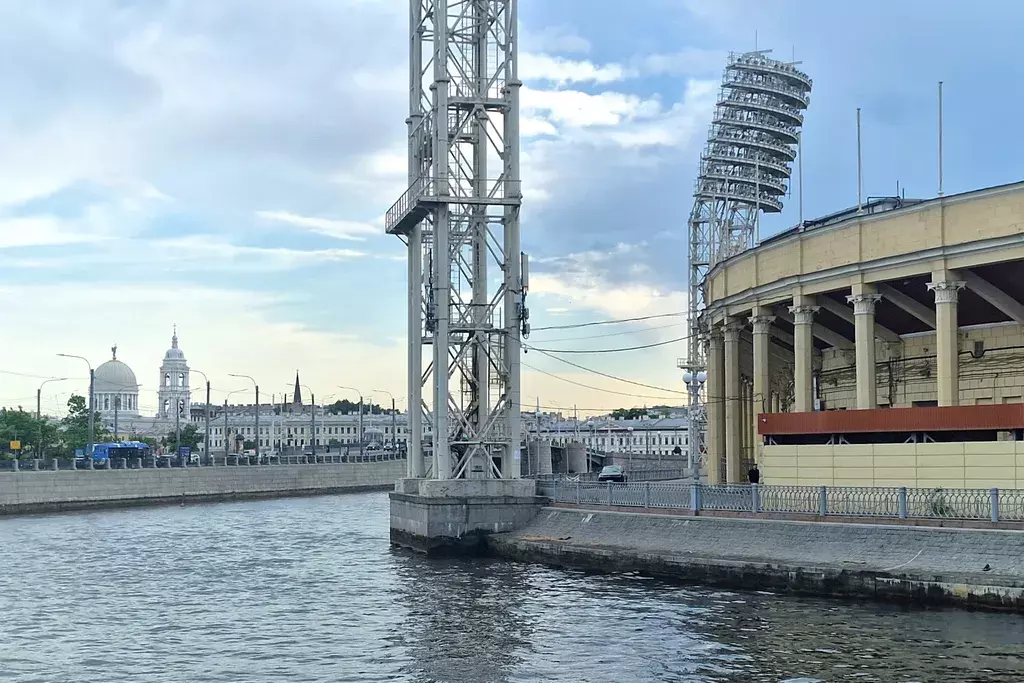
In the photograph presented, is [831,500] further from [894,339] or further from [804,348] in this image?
[894,339]

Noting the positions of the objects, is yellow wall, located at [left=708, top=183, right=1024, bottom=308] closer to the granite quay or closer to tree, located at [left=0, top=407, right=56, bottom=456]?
the granite quay

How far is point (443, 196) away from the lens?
154 ft

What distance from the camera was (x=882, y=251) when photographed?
44281 mm

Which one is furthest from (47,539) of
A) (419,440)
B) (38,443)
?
(38,443)

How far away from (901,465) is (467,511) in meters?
16.3

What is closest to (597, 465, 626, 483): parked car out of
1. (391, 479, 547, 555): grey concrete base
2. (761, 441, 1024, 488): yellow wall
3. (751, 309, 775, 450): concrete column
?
(751, 309, 775, 450): concrete column

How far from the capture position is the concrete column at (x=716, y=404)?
61.9m

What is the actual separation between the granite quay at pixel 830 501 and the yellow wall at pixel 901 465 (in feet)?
5.39

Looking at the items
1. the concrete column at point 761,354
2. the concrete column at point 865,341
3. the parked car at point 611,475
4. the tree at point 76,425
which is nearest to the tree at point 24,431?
the tree at point 76,425

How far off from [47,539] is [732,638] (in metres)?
42.1

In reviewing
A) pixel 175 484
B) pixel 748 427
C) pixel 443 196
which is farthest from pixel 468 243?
pixel 175 484

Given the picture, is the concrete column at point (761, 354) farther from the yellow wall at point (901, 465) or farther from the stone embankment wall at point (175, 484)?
the stone embankment wall at point (175, 484)

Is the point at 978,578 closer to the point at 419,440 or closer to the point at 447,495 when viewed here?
the point at 447,495

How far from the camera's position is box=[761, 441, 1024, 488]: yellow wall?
3469 centimetres
